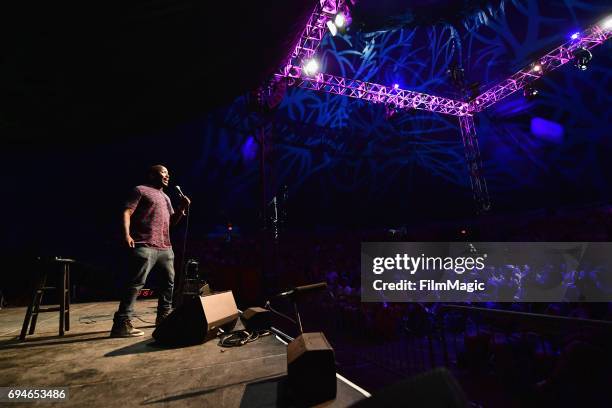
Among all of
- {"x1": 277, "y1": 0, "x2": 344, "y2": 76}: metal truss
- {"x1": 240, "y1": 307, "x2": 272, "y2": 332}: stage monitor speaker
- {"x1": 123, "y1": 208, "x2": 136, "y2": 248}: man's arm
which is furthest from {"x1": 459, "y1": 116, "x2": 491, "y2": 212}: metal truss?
{"x1": 123, "y1": 208, "x2": 136, "y2": 248}: man's arm

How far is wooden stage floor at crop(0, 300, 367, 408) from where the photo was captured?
4.40 feet

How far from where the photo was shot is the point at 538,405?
334cm

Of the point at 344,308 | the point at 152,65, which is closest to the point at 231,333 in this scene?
the point at 152,65

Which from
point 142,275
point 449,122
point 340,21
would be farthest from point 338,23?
point 449,122

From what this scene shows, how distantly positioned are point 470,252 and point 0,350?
408 inches

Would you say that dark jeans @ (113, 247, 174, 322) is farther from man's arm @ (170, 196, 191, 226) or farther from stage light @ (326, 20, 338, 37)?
stage light @ (326, 20, 338, 37)

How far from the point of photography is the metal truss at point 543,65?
7320mm

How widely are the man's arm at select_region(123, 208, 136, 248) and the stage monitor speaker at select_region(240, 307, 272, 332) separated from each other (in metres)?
1.15

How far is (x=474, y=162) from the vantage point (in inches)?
436

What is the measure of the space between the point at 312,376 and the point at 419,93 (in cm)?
1093

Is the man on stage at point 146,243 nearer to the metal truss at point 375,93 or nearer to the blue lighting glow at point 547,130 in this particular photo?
the metal truss at point 375,93

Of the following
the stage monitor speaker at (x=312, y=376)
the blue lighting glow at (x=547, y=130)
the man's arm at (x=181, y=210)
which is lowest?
the stage monitor speaker at (x=312, y=376)

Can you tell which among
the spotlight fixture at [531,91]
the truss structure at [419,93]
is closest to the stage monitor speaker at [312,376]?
the truss structure at [419,93]

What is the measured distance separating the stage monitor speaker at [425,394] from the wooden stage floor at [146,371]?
883mm
